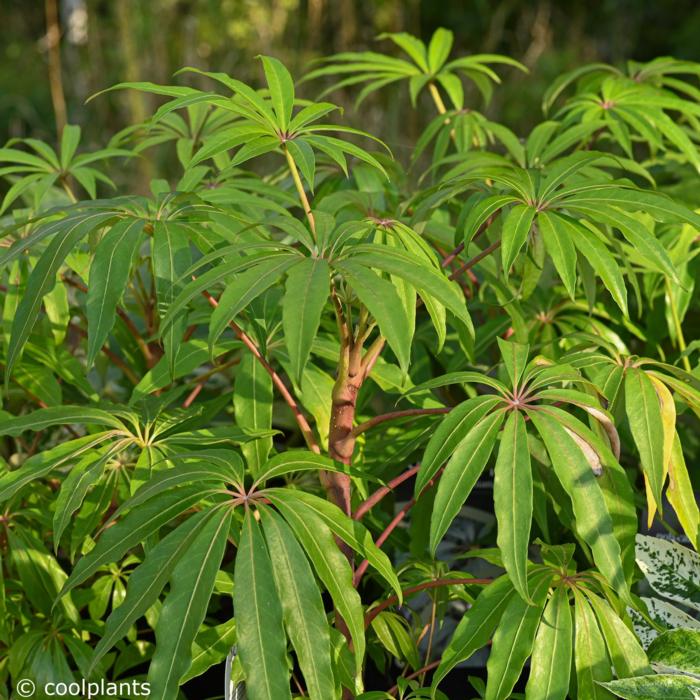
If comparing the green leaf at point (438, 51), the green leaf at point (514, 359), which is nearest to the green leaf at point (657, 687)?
the green leaf at point (514, 359)

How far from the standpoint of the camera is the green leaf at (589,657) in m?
0.73

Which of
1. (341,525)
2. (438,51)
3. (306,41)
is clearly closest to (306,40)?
(306,41)

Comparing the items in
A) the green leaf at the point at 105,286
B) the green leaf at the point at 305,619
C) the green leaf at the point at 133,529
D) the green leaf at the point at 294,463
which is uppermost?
the green leaf at the point at 105,286

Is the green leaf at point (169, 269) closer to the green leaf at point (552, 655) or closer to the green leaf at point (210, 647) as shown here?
the green leaf at point (210, 647)

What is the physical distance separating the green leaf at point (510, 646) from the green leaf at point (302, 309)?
266mm

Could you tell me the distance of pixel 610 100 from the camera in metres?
1.15

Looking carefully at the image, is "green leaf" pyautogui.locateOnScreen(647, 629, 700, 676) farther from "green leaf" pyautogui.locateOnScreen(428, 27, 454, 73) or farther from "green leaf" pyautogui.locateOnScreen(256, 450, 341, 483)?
"green leaf" pyautogui.locateOnScreen(428, 27, 454, 73)

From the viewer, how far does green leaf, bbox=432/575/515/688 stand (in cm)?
73

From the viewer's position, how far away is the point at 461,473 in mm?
689

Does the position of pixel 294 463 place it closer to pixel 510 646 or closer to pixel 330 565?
pixel 330 565

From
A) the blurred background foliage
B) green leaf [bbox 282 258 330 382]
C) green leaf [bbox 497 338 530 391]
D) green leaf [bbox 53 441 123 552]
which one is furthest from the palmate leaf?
the blurred background foliage

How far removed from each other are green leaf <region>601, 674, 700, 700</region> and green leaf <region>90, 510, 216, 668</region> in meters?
0.33

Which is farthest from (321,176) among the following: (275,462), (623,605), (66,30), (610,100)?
(66,30)

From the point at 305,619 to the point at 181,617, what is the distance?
3.4 inches
